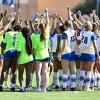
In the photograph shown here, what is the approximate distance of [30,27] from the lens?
19.3 meters

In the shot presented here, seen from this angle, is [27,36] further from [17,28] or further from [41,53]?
[41,53]

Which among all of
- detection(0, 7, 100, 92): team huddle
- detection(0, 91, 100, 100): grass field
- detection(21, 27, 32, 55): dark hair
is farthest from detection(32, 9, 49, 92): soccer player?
detection(0, 91, 100, 100): grass field

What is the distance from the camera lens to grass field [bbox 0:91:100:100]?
55.7ft

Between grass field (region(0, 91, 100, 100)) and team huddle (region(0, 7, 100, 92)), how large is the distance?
859mm

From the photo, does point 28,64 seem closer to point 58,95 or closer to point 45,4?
point 58,95

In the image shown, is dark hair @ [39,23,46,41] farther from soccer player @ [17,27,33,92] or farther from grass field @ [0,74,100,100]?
grass field @ [0,74,100,100]

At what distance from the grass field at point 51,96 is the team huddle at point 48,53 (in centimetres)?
86

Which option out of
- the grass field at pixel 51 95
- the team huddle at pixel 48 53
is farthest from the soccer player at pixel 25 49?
the grass field at pixel 51 95

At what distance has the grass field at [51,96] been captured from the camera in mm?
16977

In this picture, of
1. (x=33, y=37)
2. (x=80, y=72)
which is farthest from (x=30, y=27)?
(x=80, y=72)

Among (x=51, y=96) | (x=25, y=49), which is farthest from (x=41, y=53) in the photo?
(x=51, y=96)

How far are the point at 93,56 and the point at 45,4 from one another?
77712 mm

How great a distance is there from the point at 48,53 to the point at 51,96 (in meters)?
1.93

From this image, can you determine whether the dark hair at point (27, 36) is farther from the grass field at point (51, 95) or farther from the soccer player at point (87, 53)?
the soccer player at point (87, 53)
